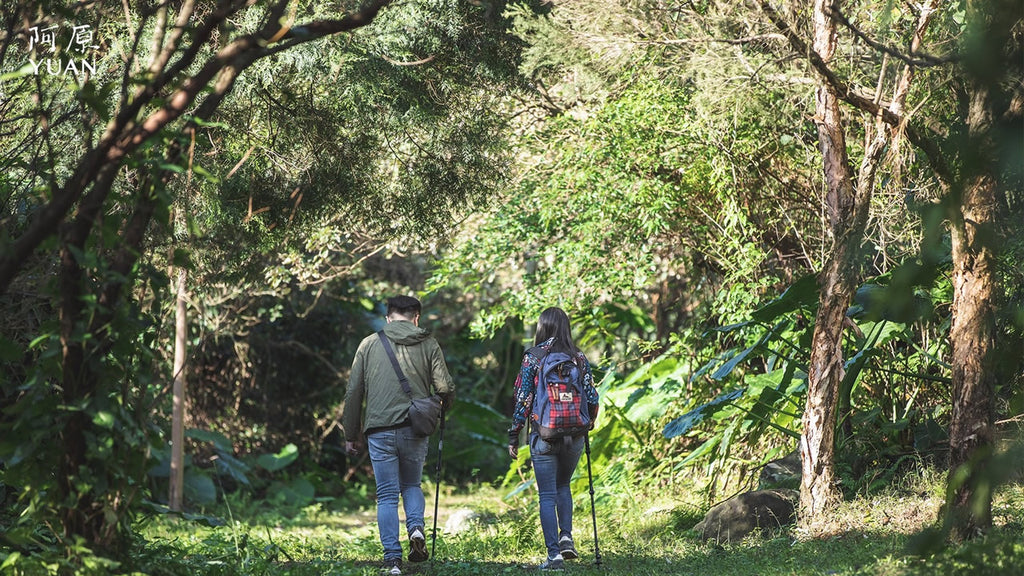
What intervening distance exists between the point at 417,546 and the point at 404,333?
4.20ft

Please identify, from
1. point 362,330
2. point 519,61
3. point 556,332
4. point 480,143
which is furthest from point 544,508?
point 362,330

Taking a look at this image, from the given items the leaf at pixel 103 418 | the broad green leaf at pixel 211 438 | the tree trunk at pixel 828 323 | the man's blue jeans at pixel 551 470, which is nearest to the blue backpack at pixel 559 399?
the man's blue jeans at pixel 551 470

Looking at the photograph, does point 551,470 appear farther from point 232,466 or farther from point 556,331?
point 232,466

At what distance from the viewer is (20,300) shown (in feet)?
17.3

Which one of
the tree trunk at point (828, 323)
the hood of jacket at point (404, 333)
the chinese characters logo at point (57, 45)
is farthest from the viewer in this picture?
the tree trunk at point (828, 323)

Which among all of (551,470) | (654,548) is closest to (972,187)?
(551,470)

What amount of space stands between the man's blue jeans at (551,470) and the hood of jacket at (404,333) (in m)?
0.92

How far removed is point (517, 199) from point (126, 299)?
650cm

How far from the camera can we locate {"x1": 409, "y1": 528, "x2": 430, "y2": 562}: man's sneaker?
628cm

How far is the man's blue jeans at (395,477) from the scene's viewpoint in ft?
20.6

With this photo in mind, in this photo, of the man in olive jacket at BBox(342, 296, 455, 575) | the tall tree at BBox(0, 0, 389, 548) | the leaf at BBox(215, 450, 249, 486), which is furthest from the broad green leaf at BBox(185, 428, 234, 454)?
the tall tree at BBox(0, 0, 389, 548)

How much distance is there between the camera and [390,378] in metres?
6.40

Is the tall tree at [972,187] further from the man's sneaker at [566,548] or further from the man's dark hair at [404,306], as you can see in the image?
the man's dark hair at [404,306]

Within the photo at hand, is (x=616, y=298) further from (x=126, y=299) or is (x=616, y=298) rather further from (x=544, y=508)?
(x=126, y=299)
